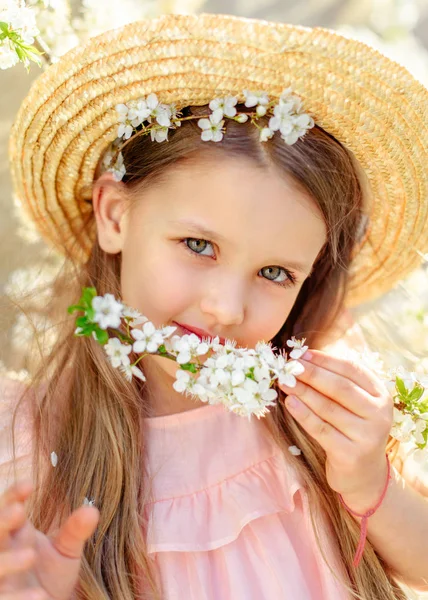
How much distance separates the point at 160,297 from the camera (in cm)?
180

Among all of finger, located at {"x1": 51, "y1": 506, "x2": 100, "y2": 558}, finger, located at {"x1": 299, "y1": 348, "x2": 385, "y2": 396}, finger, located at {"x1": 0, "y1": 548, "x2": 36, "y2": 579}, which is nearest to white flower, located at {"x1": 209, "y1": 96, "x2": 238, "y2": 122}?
finger, located at {"x1": 299, "y1": 348, "x2": 385, "y2": 396}

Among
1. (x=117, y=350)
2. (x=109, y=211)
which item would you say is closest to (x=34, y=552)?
(x=117, y=350)

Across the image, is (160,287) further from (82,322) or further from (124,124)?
(82,322)

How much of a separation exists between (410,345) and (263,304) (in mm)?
1261

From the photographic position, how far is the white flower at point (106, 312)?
1308 millimetres

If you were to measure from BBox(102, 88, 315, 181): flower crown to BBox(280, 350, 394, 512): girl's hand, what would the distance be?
0.52 meters

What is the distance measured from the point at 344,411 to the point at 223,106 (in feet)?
2.45

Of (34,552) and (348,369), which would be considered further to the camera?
(348,369)

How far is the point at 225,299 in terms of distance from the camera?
5.67ft

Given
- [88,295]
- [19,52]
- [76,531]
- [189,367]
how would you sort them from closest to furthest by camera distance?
[88,295] < [76,531] < [189,367] < [19,52]

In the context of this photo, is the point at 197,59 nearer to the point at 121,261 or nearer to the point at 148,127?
the point at 148,127

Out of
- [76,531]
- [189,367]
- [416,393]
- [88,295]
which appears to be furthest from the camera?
[416,393]

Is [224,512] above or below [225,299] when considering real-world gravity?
below

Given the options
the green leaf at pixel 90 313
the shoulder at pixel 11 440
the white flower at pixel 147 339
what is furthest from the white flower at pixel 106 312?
the shoulder at pixel 11 440
